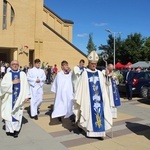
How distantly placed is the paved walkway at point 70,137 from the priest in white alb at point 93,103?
0.31m

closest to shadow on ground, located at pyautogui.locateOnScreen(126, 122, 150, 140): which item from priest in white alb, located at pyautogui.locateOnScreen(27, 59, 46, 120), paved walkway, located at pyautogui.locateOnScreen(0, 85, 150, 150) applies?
paved walkway, located at pyautogui.locateOnScreen(0, 85, 150, 150)

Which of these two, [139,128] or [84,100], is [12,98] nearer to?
[84,100]

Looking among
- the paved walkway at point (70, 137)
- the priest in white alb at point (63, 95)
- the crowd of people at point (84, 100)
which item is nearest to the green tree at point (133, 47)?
the paved walkway at point (70, 137)

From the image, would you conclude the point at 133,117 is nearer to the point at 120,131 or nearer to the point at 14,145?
the point at 120,131

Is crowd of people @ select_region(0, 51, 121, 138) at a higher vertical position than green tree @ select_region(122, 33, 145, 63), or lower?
lower

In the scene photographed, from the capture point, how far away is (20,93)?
687cm

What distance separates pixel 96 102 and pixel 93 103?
0.08 metres

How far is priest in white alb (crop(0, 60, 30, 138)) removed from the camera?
264 inches

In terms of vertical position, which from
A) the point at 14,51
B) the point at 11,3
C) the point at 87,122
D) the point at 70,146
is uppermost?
the point at 11,3

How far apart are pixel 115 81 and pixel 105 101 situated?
287 centimetres

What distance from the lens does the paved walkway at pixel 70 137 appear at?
5949 millimetres

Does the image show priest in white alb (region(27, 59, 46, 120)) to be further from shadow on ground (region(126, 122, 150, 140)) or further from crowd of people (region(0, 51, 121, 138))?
shadow on ground (region(126, 122, 150, 140))

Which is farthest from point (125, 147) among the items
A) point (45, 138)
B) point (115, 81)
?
point (115, 81)

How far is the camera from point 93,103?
657 centimetres
